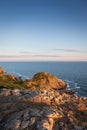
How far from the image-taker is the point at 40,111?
22.5 metres

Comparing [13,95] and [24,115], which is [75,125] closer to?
[24,115]

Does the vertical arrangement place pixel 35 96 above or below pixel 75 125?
above

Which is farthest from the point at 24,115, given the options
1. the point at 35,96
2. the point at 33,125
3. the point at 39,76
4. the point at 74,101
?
the point at 39,76

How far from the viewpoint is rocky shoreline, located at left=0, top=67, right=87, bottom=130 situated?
20.7 metres

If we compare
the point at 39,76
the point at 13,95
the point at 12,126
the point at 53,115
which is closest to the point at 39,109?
the point at 53,115

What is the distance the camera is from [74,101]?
94.5 ft

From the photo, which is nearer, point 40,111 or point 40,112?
point 40,112

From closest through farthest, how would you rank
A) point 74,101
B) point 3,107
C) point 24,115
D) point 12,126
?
point 12,126 < point 24,115 < point 3,107 < point 74,101

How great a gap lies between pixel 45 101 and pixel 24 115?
475 centimetres

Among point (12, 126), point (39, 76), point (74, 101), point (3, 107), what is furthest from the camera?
point (39, 76)

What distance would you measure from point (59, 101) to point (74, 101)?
9.21ft

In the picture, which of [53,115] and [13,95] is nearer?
[53,115]

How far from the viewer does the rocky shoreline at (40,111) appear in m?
20.7

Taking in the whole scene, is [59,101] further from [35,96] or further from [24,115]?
[24,115]
